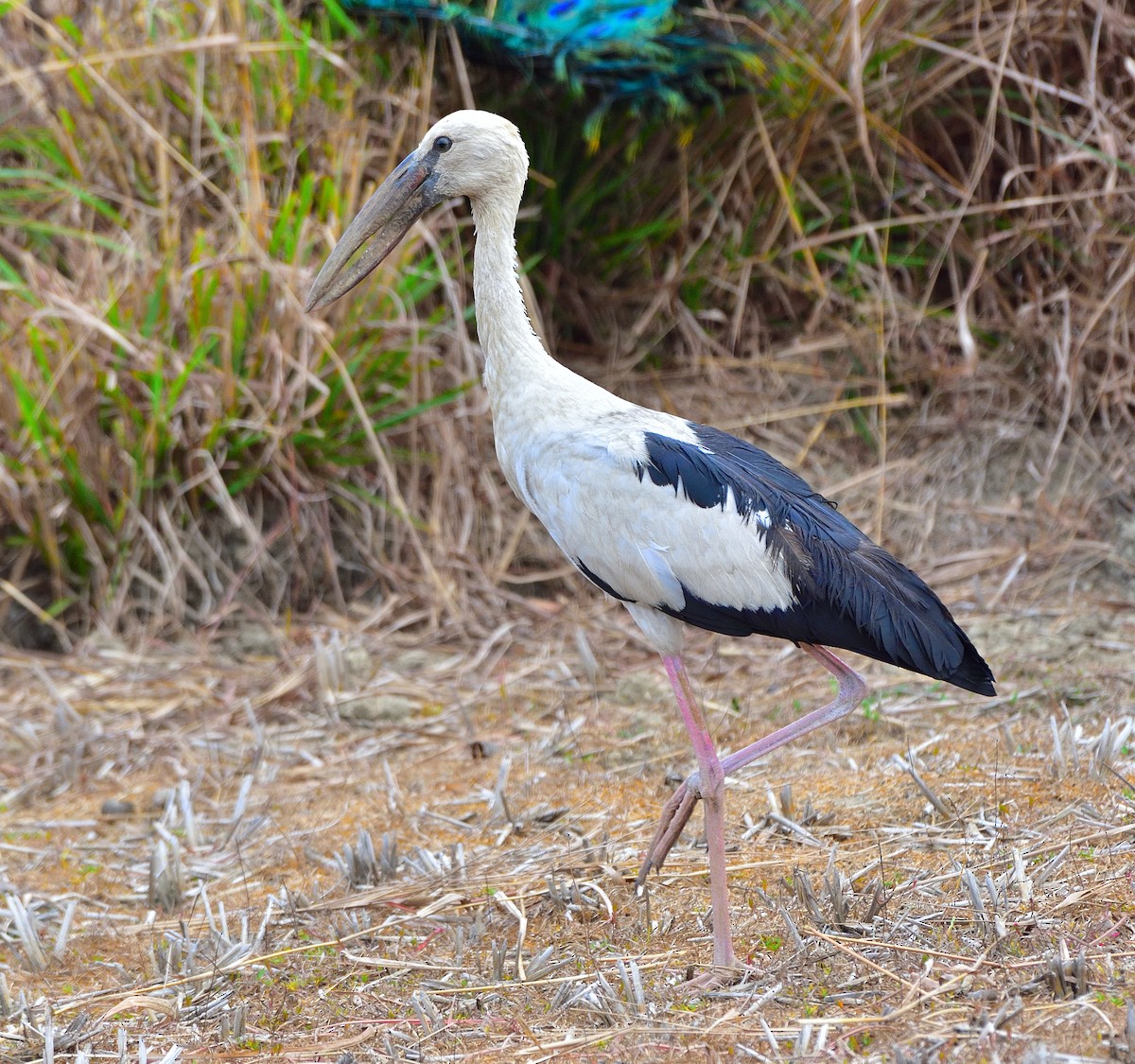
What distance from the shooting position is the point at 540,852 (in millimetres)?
3723

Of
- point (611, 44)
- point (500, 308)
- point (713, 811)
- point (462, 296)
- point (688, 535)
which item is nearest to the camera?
point (713, 811)

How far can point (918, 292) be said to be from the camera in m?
6.24

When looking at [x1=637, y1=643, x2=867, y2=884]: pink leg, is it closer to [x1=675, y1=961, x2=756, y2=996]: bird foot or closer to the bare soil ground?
the bare soil ground

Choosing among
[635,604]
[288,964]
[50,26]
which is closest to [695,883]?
[635,604]

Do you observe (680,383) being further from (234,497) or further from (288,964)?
(288,964)

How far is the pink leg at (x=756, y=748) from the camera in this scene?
326 centimetres

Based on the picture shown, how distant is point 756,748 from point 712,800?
167 millimetres

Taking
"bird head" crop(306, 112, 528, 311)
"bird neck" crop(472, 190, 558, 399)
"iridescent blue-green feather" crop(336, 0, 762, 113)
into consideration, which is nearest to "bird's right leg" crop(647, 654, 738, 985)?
"bird neck" crop(472, 190, 558, 399)

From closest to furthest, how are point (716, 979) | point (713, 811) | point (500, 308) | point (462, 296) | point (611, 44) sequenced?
point (716, 979)
point (713, 811)
point (500, 308)
point (611, 44)
point (462, 296)

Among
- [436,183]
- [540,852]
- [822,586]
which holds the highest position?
[436,183]

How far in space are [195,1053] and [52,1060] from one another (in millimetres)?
277

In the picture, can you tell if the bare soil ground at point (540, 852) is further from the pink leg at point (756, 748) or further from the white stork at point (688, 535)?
the white stork at point (688, 535)

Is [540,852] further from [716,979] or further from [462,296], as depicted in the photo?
[462,296]

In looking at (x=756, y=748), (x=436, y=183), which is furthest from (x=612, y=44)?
(x=756, y=748)
